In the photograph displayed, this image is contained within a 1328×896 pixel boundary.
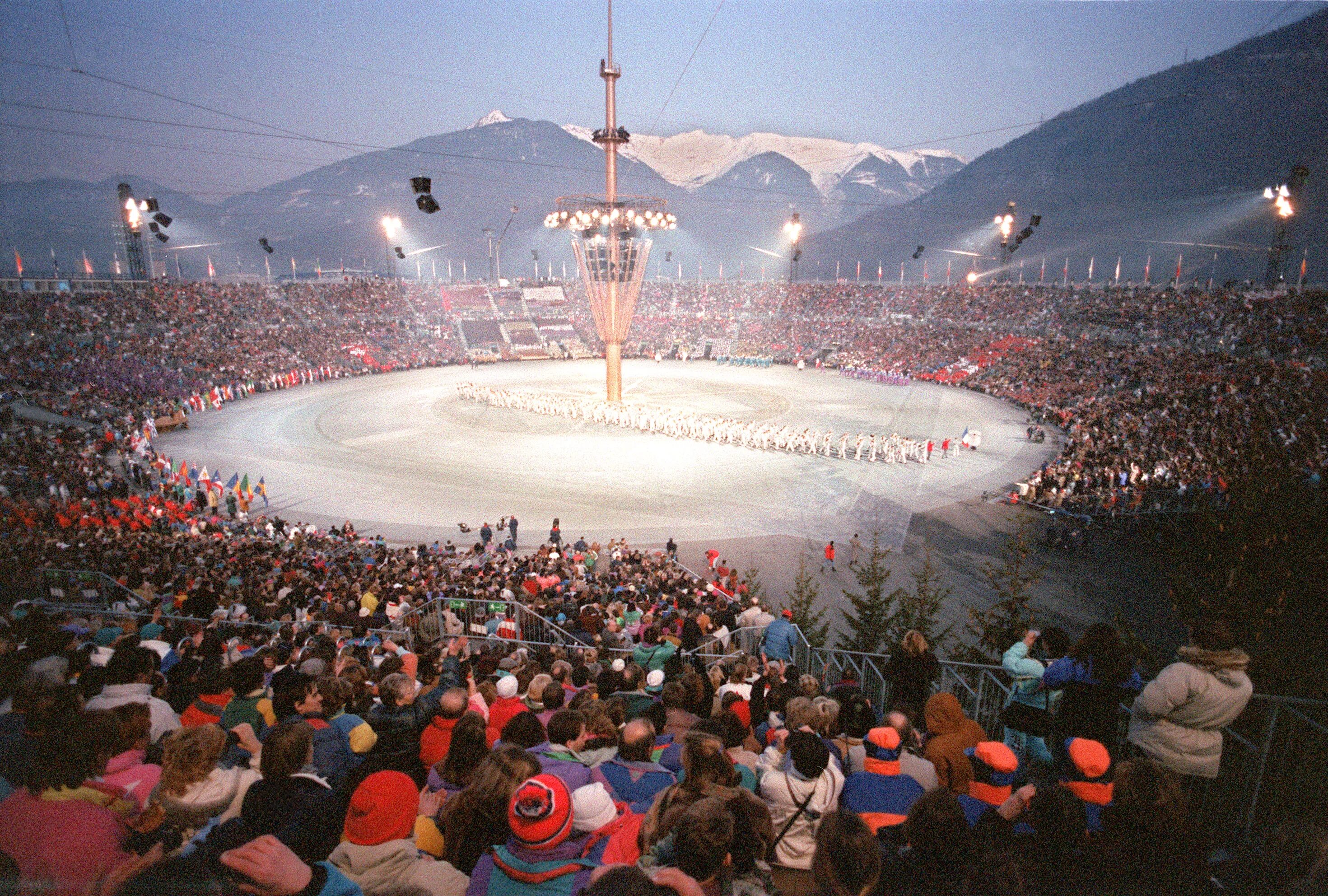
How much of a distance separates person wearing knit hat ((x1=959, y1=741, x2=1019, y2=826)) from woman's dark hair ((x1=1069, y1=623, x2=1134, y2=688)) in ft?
3.22

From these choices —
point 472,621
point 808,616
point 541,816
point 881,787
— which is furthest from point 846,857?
point 808,616

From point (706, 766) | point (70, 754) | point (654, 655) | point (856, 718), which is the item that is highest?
point (70, 754)

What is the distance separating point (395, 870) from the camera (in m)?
2.96

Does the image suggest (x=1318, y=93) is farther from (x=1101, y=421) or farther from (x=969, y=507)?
(x=969, y=507)

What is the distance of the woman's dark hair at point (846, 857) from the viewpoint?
2484 mm

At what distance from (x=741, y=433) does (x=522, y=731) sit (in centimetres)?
2374

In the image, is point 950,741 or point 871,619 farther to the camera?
point 871,619

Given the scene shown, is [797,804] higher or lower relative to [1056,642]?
higher

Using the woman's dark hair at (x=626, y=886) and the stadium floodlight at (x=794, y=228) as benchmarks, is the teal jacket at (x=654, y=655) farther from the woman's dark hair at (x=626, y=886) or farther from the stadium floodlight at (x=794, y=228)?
the stadium floodlight at (x=794, y=228)

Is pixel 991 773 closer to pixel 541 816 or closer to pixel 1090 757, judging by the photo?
pixel 1090 757

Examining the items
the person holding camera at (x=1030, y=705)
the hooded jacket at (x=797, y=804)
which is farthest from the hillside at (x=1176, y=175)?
the hooded jacket at (x=797, y=804)

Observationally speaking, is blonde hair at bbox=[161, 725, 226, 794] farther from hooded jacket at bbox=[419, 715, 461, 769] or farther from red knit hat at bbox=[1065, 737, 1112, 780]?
red knit hat at bbox=[1065, 737, 1112, 780]

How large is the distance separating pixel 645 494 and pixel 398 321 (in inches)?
1940

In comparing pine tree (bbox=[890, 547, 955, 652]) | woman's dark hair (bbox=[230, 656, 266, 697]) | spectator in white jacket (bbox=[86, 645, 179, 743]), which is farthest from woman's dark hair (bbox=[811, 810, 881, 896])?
pine tree (bbox=[890, 547, 955, 652])
